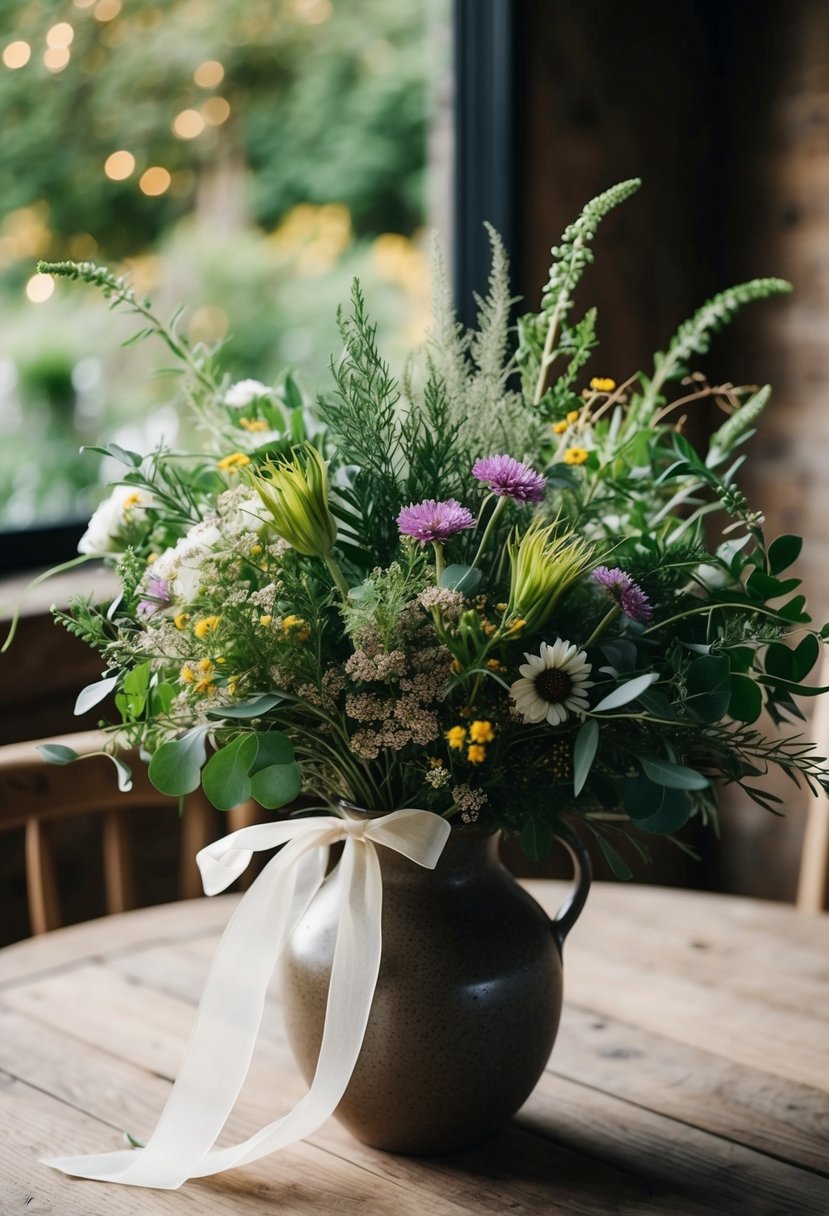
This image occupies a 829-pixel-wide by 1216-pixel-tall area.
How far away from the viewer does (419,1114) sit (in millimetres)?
889

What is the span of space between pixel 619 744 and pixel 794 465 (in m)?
1.72

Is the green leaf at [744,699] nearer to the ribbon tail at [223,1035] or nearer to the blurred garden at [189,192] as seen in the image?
the ribbon tail at [223,1035]

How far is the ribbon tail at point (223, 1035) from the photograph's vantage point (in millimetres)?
901

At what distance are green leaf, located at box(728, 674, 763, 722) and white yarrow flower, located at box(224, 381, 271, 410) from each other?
1.38 ft

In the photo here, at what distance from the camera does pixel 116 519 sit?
38.5 inches

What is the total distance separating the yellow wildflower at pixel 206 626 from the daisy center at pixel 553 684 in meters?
0.20

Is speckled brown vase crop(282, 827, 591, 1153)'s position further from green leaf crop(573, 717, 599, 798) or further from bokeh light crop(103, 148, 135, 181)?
bokeh light crop(103, 148, 135, 181)

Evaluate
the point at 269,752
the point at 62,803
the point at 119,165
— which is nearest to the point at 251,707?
the point at 269,752

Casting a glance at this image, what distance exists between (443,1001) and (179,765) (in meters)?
0.23

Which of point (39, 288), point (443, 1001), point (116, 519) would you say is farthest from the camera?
point (39, 288)

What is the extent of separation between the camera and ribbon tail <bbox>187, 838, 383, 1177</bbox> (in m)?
0.86

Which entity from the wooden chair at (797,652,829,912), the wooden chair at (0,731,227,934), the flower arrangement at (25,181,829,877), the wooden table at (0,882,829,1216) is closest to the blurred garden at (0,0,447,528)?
the wooden chair at (0,731,227,934)

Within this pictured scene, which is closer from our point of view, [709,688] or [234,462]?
[709,688]

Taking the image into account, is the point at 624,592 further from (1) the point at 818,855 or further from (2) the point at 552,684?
(1) the point at 818,855
